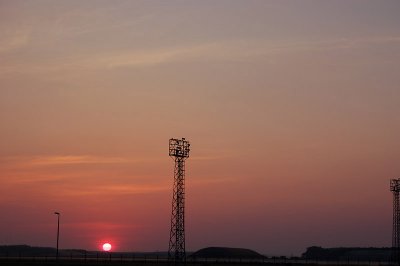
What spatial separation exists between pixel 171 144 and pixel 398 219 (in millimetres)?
48972

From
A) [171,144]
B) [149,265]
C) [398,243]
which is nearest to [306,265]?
[398,243]

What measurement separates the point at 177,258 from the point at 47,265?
19.8 m

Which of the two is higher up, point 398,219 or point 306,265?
point 398,219

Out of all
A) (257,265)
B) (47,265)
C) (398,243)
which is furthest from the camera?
(398,243)

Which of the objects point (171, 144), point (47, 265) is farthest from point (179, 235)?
point (47, 265)

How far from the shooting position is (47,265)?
98.4m

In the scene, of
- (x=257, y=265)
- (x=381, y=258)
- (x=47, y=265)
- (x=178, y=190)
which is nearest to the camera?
(x=178, y=190)

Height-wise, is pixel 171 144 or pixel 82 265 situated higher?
pixel 171 144

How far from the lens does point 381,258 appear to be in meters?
188

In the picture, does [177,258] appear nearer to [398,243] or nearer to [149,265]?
[149,265]

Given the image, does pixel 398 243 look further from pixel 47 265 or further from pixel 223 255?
pixel 223 255

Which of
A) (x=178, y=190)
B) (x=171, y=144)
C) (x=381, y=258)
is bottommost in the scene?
(x=381, y=258)

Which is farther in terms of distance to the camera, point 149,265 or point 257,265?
point 257,265

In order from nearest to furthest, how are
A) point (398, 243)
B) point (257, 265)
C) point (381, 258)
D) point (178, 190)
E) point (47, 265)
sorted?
point (178, 190) → point (47, 265) → point (257, 265) → point (398, 243) → point (381, 258)
